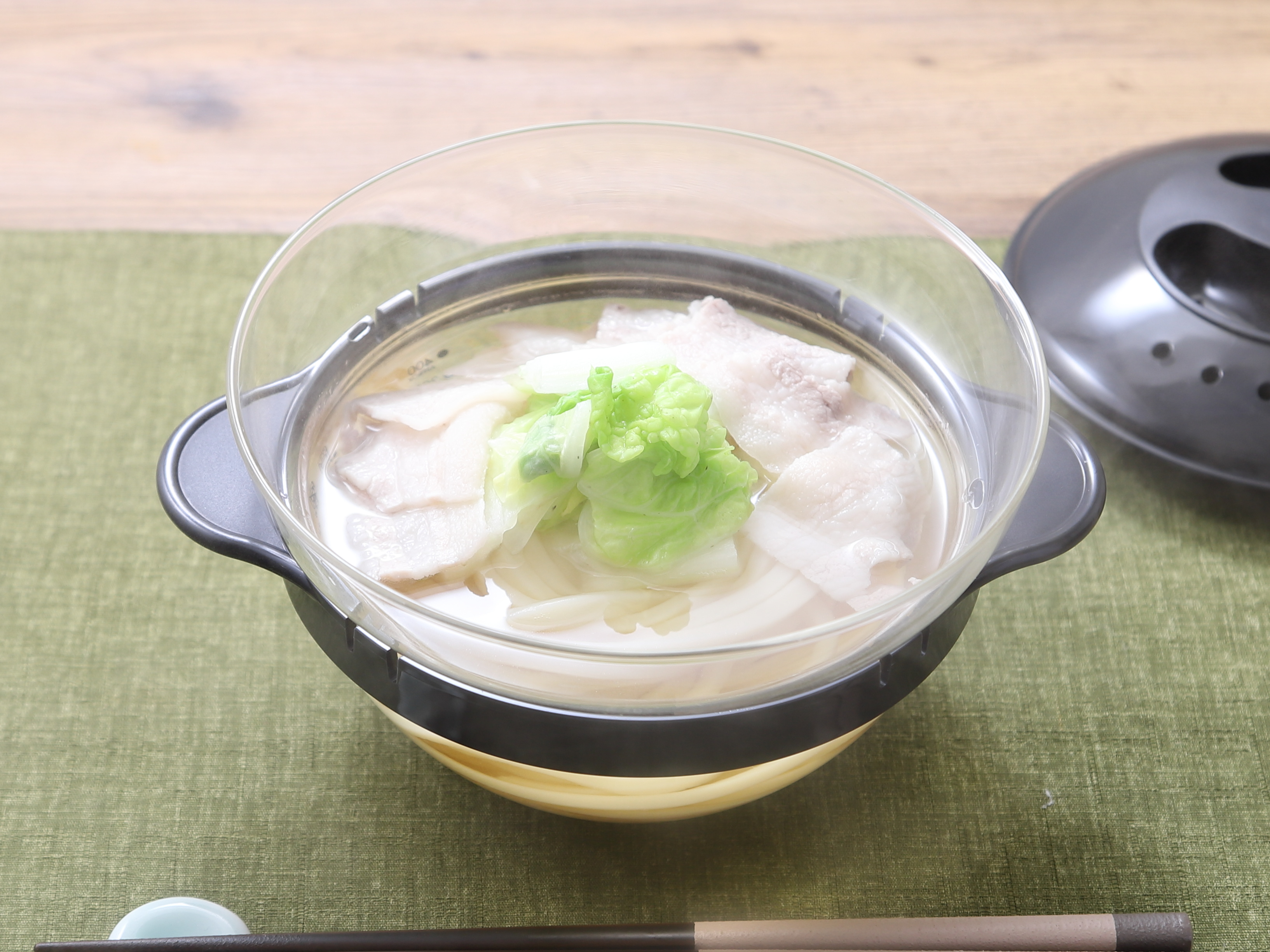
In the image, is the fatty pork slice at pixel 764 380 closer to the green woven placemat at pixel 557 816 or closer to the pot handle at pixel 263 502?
the pot handle at pixel 263 502

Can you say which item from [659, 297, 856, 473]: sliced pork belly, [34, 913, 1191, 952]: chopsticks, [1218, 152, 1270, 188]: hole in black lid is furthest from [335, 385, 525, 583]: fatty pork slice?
[1218, 152, 1270, 188]: hole in black lid

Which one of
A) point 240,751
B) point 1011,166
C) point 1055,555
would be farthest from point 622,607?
point 1011,166

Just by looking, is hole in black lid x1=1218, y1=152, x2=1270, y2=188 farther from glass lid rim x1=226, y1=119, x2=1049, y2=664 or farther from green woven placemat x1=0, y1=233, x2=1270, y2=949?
glass lid rim x1=226, y1=119, x2=1049, y2=664

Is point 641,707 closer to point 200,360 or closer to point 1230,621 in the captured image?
point 1230,621

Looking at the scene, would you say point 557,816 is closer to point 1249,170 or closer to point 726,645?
point 726,645

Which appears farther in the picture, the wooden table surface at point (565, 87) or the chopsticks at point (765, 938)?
the wooden table surface at point (565, 87)

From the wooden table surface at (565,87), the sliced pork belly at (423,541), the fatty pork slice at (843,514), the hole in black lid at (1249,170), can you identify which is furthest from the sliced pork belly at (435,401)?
the hole in black lid at (1249,170)

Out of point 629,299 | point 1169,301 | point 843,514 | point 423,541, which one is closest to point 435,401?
point 423,541
